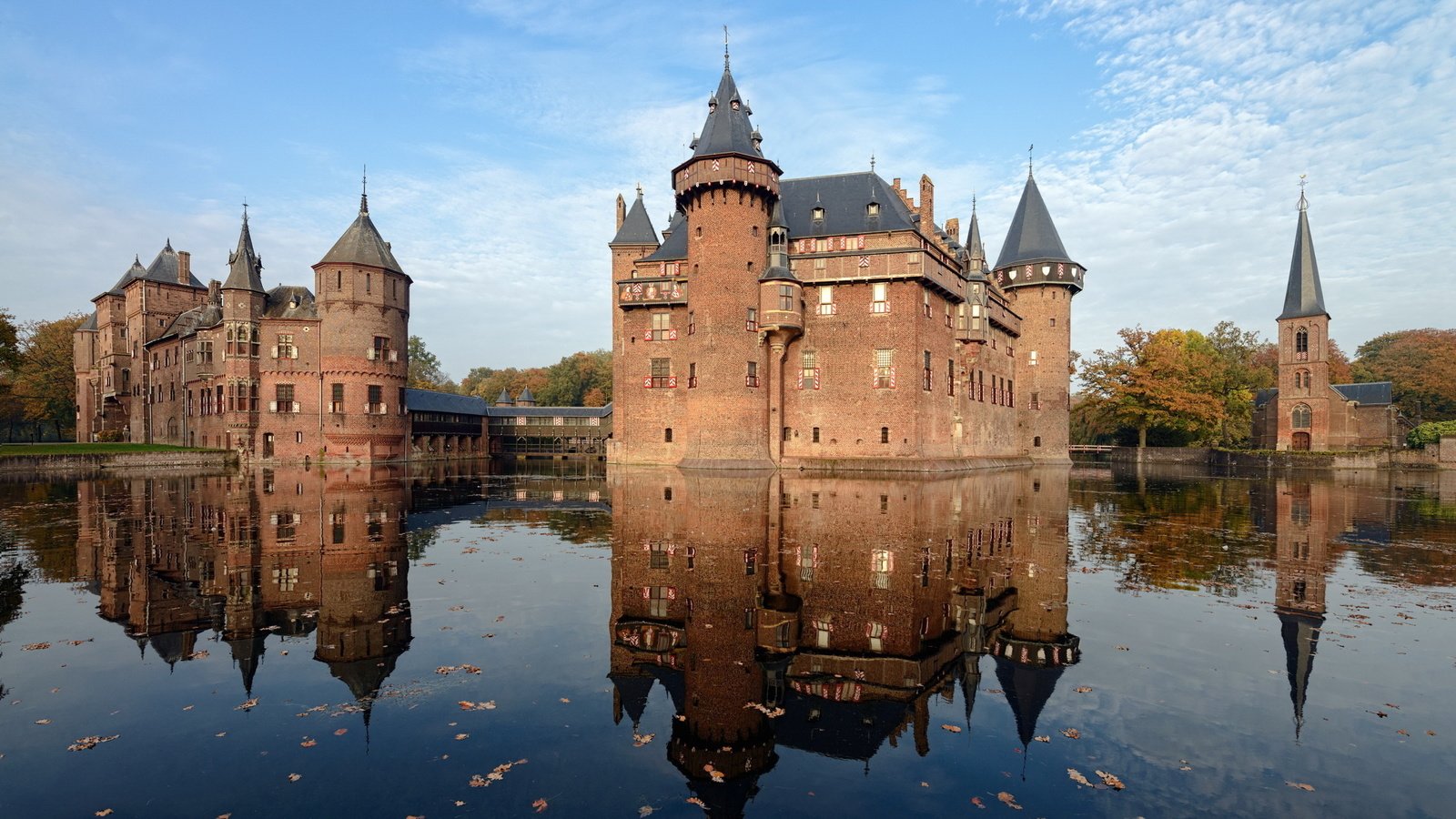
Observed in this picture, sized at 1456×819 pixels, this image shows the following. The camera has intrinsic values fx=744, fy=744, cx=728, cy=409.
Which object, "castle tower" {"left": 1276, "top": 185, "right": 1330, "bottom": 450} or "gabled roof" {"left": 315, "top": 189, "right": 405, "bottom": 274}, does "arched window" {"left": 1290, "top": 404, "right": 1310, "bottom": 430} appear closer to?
"castle tower" {"left": 1276, "top": 185, "right": 1330, "bottom": 450}

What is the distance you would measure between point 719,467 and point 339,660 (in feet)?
98.8

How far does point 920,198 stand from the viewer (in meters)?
47.7

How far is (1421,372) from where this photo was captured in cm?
7400

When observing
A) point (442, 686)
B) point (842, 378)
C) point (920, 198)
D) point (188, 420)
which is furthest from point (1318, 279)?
point (188, 420)

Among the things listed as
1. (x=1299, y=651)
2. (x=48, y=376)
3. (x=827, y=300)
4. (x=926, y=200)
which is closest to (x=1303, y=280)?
(x=926, y=200)

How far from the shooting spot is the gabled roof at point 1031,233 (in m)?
56.5

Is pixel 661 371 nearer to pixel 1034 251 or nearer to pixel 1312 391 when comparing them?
pixel 1034 251

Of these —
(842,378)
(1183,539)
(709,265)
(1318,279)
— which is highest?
(1318,279)

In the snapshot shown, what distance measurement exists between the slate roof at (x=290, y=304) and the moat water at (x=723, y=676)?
127 feet

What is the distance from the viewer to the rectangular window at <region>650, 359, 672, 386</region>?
4125cm

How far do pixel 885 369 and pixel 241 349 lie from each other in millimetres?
42749

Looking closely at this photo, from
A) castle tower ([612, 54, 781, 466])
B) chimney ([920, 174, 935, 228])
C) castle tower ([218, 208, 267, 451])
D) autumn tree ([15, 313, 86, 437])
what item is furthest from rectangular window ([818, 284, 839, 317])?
autumn tree ([15, 313, 86, 437])

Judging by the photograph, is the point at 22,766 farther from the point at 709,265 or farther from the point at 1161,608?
the point at 709,265

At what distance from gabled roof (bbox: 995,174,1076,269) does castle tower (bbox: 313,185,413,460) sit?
45.7 meters
